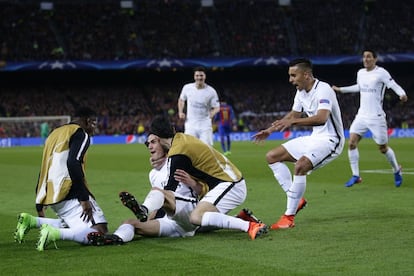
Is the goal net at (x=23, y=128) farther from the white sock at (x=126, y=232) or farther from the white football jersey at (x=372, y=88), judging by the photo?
the white sock at (x=126, y=232)

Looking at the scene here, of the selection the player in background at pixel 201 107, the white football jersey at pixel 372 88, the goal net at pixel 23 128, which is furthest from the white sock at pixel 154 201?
the goal net at pixel 23 128

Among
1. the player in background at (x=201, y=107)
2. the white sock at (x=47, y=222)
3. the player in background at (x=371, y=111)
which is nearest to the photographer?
the white sock at (x=47, y=222)

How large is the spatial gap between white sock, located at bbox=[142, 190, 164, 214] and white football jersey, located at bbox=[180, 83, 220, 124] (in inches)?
430

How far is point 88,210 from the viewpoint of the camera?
805 centimetres

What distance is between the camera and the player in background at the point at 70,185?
8.04 meters

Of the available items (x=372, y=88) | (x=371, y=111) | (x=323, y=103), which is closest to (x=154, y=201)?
(x=323, y=103)

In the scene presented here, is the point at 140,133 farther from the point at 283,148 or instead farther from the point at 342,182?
the point at 283,148

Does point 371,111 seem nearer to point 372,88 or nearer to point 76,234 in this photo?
point 372,88

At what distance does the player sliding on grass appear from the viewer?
8055 millimetres

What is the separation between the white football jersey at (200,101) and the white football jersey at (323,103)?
28.1 feet

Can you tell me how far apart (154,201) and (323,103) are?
288 centimetres

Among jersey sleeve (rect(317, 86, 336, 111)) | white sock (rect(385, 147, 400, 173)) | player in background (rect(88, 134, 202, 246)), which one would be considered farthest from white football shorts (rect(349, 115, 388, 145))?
player in background (rect(88, 134, 202, 246))

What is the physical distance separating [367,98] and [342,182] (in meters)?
1.72

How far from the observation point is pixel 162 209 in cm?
861
